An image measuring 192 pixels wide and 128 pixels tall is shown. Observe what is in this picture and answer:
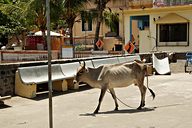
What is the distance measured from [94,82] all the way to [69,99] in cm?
246

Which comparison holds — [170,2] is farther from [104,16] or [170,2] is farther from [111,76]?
[111,76]

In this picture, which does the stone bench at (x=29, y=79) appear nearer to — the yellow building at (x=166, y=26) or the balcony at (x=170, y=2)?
the yellow building at (x=166, y=26)

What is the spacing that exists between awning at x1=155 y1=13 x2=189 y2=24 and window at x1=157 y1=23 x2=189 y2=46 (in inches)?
19.9

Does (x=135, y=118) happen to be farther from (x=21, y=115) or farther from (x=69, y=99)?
(x=69, y=99)

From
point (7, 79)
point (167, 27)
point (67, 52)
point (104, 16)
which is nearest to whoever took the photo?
point (7, 79)

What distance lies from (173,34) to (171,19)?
1227mm

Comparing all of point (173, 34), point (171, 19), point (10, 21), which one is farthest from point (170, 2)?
point (10, 21)

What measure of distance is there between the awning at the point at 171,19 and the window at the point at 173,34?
0.51 metres

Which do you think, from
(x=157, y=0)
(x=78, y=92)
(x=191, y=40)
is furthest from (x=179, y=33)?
(x=78, y=92)

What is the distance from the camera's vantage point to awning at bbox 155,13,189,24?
2831 cm

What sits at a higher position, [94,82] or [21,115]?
[94,82]

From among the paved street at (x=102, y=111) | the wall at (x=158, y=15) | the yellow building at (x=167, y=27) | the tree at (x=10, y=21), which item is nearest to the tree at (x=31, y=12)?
the tree at (x=10, y=21)

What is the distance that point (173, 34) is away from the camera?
Answer: 29312mm

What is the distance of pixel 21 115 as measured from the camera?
33.3 feet
